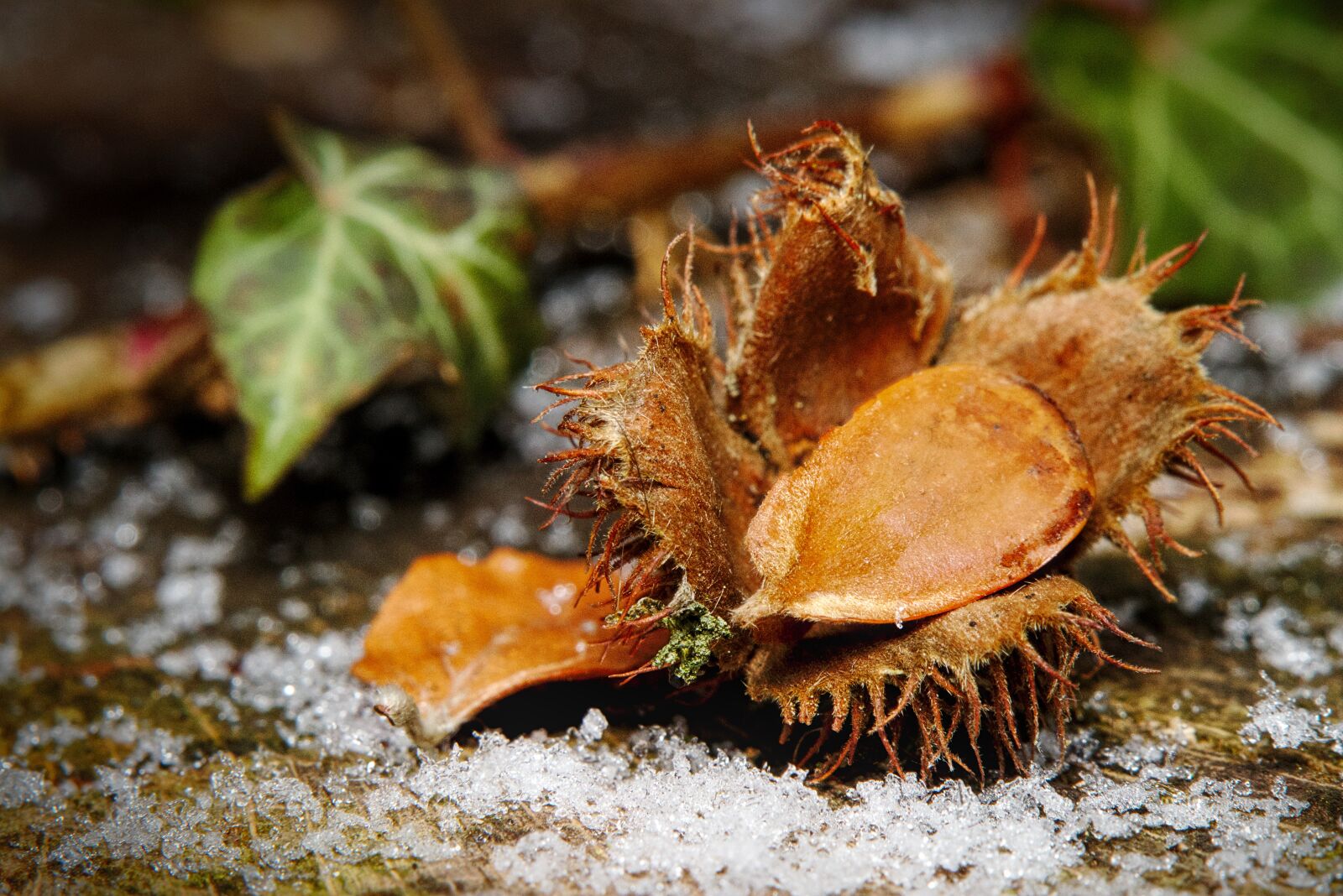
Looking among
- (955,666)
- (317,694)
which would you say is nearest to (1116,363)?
(955,666)

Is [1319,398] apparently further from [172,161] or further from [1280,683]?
[172,161]

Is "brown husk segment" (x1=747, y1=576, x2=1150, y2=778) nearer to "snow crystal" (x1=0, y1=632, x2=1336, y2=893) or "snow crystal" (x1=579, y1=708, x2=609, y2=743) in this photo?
"snow crystal" (x1=0, y1=632, x2=1336, y2=893)

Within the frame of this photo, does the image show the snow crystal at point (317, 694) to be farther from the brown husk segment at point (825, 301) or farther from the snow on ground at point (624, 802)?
the brown husk segment at point (825, 301)

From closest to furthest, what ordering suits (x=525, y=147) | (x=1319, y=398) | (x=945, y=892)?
(x=945, y=892)
(x=1319, y=398)
(x=525, y=147)

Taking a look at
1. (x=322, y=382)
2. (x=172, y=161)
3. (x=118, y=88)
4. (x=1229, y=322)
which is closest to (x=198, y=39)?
(x=118, y=88)

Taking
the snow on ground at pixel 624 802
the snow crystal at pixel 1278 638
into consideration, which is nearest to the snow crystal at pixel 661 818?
the snow on ground at pixel 624 802

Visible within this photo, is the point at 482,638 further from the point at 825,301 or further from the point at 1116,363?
the point at 1116,363
